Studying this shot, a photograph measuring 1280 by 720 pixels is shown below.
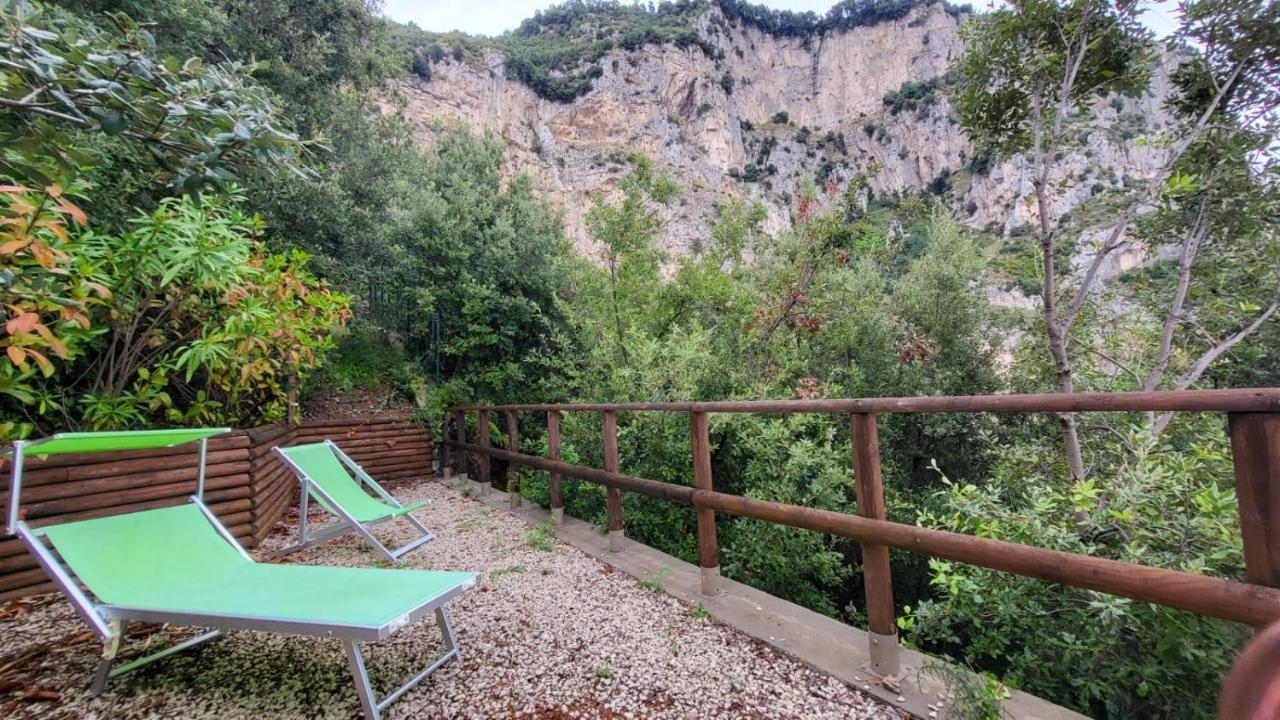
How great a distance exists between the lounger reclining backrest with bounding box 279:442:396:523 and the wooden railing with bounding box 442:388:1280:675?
6.21 ft

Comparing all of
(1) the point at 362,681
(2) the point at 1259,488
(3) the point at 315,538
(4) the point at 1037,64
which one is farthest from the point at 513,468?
(4) the point at 1037,64

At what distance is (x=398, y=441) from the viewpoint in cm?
669

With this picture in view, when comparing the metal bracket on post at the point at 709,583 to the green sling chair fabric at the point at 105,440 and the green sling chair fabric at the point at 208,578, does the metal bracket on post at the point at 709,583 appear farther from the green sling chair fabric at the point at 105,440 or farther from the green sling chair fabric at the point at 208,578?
the green sling chair fabric at the point at 105,440

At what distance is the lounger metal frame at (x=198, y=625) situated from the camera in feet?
5.14

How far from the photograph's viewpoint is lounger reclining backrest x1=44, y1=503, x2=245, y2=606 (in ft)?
6.19

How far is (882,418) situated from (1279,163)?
3128 mm

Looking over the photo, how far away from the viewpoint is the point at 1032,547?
4.59 feet

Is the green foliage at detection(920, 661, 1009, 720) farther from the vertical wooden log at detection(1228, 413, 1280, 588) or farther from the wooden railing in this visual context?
the vertical wooden log at detection(1228, 413, 1280, 588)

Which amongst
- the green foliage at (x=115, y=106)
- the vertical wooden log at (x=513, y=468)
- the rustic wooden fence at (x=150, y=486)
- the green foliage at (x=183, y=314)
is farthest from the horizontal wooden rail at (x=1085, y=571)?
the rustic wooden fence at (x=150, y=486)

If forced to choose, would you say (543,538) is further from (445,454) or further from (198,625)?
(445,454)

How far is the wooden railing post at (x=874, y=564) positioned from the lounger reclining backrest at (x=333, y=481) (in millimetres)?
2827

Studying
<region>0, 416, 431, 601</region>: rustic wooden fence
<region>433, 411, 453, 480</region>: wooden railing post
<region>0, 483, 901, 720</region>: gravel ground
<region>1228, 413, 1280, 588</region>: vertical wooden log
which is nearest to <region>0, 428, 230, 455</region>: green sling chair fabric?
<region>0, 483, 901, 720</region>: gravel ground

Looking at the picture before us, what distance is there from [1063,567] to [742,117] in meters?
49.0

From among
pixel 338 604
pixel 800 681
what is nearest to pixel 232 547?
pixel 338 604
